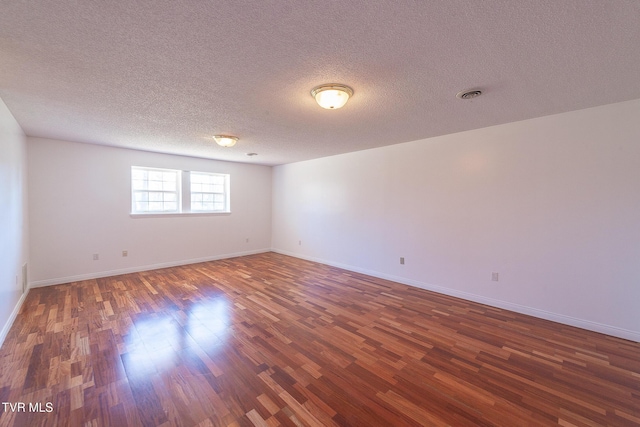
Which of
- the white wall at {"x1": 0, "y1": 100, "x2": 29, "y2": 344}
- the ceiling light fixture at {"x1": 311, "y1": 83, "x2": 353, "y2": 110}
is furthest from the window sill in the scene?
the ceiling light fixture at {"x1": 311, "y1": 83, "x2": 353, "y2": 110}

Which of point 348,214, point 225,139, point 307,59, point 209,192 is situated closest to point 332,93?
point 307,59

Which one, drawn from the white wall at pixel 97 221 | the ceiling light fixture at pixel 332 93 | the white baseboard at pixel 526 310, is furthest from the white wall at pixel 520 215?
the white wall at pixel 97 221

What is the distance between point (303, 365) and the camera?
6.82 ft

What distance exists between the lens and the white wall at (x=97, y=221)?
13.1 feet

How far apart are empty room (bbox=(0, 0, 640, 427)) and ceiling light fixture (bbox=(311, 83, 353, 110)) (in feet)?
0.06

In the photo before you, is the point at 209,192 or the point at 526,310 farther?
the point at 209,192

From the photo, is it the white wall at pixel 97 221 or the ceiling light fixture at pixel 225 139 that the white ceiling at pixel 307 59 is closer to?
the ceiling light fixture at pixel 225 139

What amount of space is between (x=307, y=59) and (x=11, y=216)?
382 centimetres

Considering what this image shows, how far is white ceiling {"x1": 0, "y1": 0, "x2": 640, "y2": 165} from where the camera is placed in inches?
52.7

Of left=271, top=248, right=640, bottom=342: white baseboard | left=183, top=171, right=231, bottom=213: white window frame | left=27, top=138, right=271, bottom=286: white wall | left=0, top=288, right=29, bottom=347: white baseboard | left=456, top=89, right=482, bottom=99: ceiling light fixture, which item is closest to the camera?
left=456, top=89, right=482, bottom=99: ceiling light fixture

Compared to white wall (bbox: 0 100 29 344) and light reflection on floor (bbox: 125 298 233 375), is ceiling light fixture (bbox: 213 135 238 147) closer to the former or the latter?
white wall (bbox: 0 100 29 344)

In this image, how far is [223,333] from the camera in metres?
2.60

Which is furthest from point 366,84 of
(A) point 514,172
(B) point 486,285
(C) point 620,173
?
(B) point 486,285

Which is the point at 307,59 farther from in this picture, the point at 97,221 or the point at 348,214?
the point at 97,221
